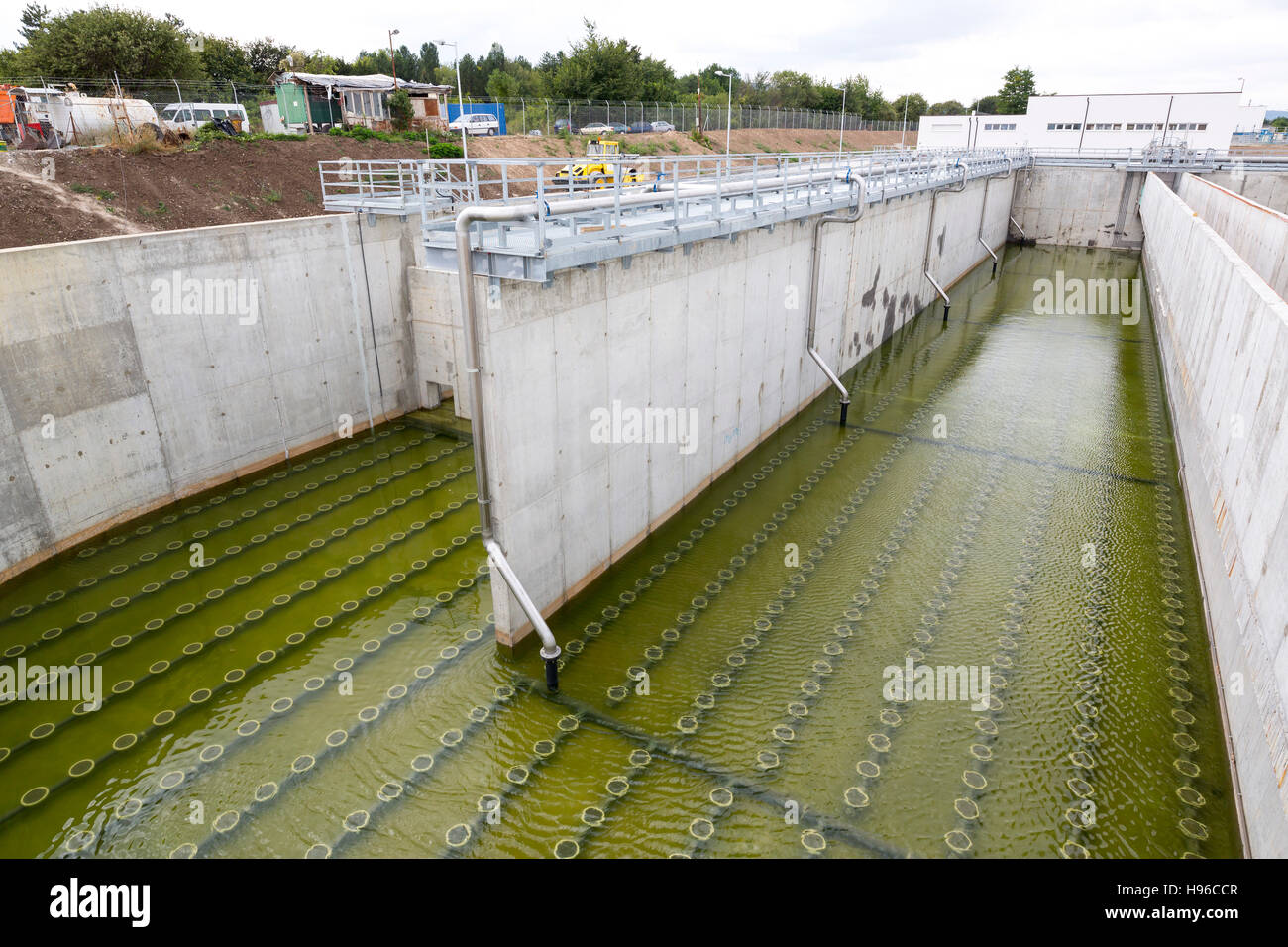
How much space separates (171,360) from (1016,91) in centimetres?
10471

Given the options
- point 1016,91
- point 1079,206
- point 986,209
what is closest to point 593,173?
point 986,209

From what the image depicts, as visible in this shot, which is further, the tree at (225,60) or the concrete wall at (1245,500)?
the tree at (225,60)

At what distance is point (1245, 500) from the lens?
7.80 m

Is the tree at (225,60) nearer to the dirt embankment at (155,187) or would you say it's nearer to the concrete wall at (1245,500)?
the dirt embankment at (155,187)

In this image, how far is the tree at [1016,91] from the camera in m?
87.6

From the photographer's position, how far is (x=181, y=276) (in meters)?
11.1

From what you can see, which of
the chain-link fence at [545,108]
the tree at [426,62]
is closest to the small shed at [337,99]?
the chain-link fence at [545,108]

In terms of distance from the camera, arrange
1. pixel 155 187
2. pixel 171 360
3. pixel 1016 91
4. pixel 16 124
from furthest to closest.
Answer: pixel 1016 91 < pixel 16 124 < pixel 155 187 < pixel 171 360

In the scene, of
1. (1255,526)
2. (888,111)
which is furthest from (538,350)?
(888,111)

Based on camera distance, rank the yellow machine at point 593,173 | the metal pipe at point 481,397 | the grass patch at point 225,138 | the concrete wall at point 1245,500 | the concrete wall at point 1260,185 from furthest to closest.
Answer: the concrete wall at point 1260,185, the grass patch at point 225,138, the yellow machine at point 593,173, the metal pipe at point 481,397, the concrete wall at point 1245,500

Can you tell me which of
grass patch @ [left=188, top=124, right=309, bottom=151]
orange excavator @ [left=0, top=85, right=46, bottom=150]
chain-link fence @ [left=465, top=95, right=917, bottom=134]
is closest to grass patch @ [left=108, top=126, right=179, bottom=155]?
grass patch @ [left=188, top=124, right=309, bottom=151]

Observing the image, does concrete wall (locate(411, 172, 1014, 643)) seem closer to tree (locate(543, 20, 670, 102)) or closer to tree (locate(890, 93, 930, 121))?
tree (locate(543, 20, 670, 102))

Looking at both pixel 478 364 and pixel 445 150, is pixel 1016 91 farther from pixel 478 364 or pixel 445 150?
pixel 478 364

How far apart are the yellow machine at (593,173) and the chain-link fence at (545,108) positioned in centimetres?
1199
